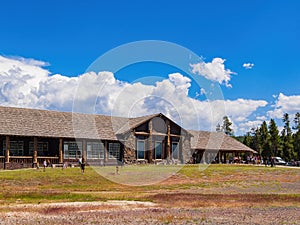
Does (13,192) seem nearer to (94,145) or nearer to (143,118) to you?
(94,145)

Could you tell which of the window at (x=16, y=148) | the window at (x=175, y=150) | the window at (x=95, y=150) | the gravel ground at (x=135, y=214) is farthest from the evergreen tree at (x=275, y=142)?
the gravel ground at (x=135, y=214)

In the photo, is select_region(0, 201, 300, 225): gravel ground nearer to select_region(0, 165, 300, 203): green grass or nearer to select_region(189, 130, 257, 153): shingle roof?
select_region(0, 165, 300, 203): green grass

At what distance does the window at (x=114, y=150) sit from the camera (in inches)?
2271

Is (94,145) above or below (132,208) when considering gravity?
above

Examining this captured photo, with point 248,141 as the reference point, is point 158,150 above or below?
below

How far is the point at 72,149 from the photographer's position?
54.6m

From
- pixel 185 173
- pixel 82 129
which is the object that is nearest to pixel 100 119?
pixel 82 129

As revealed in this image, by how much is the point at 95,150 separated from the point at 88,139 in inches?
70.7

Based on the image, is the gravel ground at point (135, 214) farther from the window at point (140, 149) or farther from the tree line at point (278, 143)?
the tree line at point (278, 143)

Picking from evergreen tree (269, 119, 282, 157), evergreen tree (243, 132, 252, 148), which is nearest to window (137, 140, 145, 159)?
evergreen tree (269, 119, 282, 157)

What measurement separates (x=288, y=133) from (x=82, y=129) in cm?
6673

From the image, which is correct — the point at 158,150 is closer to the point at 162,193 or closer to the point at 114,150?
the point at 114,150

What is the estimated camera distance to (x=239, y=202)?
27172 mm

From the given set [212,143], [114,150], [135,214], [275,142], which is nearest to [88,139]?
[114,150]
